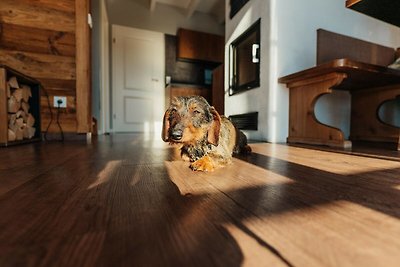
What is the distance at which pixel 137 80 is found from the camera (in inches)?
203

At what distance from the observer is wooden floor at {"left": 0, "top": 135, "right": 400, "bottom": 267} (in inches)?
11.8

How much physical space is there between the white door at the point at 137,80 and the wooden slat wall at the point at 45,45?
261 centimetres

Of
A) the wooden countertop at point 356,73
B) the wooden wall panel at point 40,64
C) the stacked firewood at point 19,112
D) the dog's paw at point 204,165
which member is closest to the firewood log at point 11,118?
the stacked firewood at point 19,112

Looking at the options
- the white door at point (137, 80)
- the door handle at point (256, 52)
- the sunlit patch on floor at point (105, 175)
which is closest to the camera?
the sunlit patch on floor at point (105, 175)

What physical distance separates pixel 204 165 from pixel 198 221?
1.51 ft

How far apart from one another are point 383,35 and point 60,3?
13.3ft

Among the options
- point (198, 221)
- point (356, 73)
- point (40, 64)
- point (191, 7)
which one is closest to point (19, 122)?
point (40, 64)

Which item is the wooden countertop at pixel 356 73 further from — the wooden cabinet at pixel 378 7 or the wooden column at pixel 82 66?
the wooden column at pixel 82 66

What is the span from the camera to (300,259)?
0.29m

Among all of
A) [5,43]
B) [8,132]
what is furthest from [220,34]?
[8,132]

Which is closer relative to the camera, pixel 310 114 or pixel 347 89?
pixel 310 114

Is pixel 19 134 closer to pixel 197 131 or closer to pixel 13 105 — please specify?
pixel 13 105

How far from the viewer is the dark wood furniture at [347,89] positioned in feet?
5.98

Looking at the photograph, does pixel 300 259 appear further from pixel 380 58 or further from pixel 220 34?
pixel 220 34
